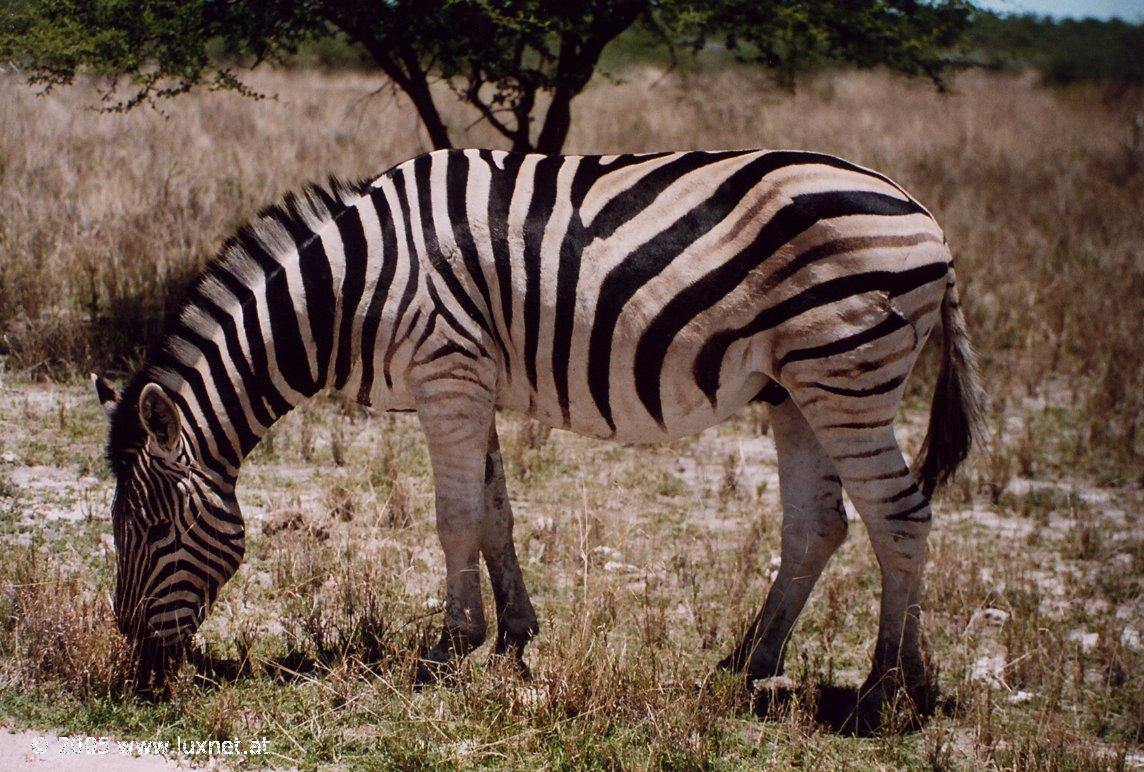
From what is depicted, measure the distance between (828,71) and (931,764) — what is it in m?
27.9

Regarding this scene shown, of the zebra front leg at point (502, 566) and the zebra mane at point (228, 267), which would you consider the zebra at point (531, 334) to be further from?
the zebra front leg at point (502, 566)

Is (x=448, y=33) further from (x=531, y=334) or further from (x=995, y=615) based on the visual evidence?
(x=995, y=615)

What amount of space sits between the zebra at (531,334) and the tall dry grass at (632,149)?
3.51m

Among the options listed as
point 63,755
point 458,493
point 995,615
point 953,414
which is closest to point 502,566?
point 458,493

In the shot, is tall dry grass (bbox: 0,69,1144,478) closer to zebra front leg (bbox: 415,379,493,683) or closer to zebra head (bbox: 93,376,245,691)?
zebra head (bbox: 93,376,245,691)

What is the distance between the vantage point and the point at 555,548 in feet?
20.5

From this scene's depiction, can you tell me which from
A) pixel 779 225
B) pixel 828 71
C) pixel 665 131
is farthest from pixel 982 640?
pixel 828 71

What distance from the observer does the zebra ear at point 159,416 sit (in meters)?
4.38

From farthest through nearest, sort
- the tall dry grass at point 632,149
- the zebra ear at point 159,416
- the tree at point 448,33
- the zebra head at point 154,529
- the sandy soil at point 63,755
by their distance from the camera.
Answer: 1. the tall dry grass at point 632,149
2. the tree at point 448,33
3. the zebra head at point 154,529
4. the zebra ear at point 159,416
5. the sandy soil at point 63,755

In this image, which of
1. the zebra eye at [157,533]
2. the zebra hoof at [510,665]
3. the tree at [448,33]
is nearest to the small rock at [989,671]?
the zebra hoof at [510,665]

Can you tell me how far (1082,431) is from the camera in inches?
345

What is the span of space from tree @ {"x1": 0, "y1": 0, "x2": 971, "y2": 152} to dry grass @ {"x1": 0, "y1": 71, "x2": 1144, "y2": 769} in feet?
5.10

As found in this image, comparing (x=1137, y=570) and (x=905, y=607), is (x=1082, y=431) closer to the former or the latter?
(x=1137, y=570)

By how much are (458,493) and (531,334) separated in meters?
0.76
